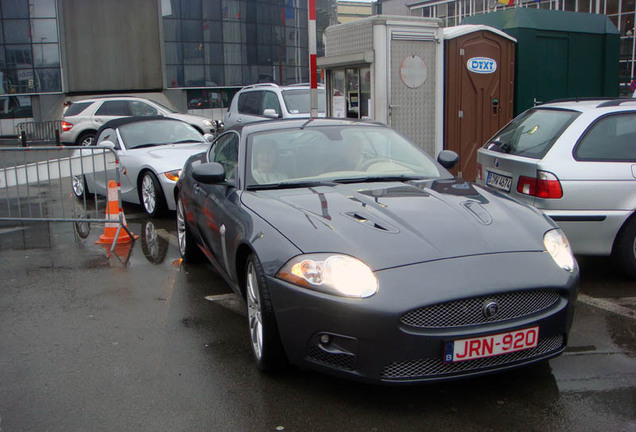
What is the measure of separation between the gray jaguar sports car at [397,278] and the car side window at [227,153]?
0.59 metres

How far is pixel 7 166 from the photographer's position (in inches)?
354

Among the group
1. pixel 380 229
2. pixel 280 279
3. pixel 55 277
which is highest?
pixel 380 229

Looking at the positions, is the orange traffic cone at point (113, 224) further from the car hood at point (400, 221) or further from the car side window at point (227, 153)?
the car hood at point (400, 221)

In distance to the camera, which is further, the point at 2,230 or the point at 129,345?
the point at 2,230

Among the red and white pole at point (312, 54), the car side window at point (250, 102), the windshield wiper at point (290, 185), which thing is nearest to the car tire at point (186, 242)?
the windshield wiper at point (290, 185)

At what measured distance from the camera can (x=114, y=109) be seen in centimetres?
2020

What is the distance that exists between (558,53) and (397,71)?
329cm

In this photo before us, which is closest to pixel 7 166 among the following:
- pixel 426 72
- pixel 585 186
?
pixel 426 72

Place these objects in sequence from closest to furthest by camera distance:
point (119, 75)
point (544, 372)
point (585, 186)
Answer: point (544, 372)
point (585, 186)
point (119, 75)

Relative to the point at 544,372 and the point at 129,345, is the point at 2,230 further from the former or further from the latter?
the point at 544,372

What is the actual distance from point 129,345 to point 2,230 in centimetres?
557

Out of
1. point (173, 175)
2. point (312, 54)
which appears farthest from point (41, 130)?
point (312, 54)

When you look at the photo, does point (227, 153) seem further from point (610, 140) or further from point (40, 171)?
point (40, 171)

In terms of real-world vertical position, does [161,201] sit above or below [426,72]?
below
